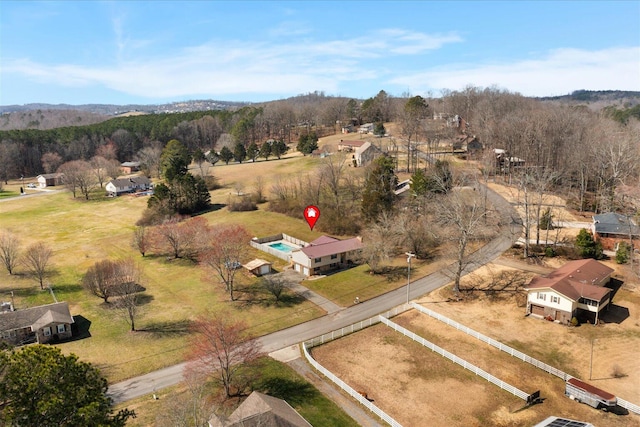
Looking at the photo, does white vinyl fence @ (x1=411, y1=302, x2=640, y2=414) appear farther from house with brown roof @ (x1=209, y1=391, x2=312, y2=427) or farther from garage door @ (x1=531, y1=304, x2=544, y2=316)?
house with brown roof @ (x1=209, y1=391, x2=312, y2=427)

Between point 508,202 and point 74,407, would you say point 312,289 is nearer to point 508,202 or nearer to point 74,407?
point 74,407

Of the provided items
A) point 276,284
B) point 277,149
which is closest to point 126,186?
point 277,149

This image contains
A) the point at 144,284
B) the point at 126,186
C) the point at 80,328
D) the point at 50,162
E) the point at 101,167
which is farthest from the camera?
the point at 50,162

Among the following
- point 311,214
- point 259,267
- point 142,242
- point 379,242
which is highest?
point 311,214

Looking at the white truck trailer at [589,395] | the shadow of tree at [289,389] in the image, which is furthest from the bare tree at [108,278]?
the white truck trailer at [589,395]

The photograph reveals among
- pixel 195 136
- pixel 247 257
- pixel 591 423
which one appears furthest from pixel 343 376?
pixel 195 136

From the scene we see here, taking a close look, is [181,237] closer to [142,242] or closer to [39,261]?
[142,242]

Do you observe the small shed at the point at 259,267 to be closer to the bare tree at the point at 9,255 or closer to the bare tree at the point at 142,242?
the bare tree at the point at 142,242
